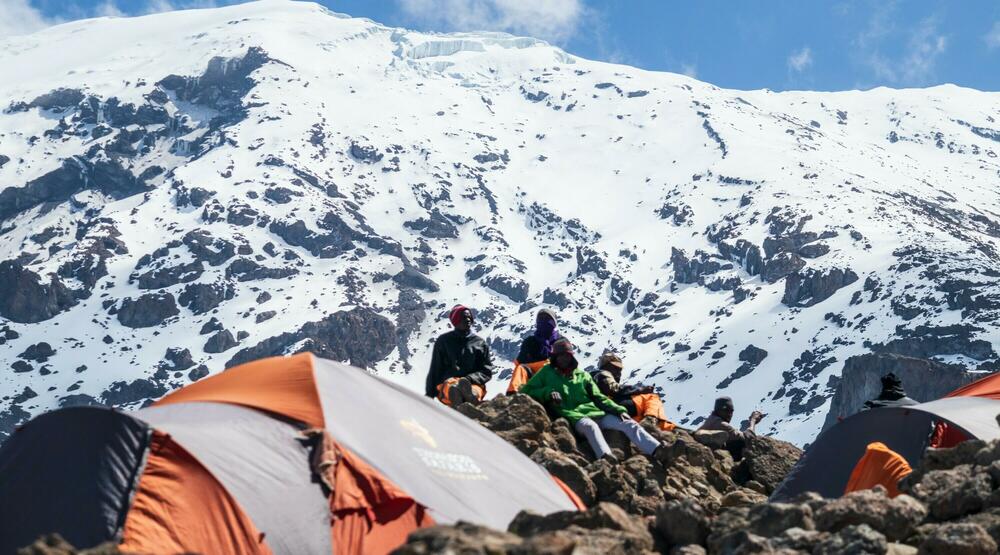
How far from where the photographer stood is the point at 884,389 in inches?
627

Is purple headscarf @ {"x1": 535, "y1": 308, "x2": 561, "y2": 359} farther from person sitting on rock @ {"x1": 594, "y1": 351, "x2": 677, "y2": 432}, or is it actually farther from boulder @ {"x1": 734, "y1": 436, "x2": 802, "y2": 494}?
boulder @ {"x1": 734, "y1": 436, "x2": 802, "y2": 494}

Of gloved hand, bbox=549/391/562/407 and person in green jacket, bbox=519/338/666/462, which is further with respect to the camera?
gloved hand, bbox=549/391/562/407

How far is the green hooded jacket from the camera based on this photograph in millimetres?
15453

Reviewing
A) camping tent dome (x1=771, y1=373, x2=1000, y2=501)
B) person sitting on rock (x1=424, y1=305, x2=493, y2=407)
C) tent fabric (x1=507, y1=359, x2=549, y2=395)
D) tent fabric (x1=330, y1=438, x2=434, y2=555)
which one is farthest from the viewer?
person sitting on rock (x1=424, y1=305, x2=493, y2=407)

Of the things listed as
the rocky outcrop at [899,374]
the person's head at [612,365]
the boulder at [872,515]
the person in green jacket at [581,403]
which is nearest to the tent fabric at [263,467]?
the boulder at [872,515]

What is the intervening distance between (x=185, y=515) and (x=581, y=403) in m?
6.72

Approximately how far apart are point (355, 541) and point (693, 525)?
277 centimetres

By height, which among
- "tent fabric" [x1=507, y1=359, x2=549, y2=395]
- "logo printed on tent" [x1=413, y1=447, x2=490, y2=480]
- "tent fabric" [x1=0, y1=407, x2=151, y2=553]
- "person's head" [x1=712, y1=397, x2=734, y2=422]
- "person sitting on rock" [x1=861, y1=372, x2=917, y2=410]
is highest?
"person sitting on rock" [x1=861, y1=372, x2=917, y2=410]

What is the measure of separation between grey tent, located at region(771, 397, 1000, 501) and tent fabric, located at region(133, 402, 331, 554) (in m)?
5.63

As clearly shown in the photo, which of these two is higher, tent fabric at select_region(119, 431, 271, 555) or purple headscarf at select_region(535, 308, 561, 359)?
purple headscarf at select_region(535, 308, 561, 359)

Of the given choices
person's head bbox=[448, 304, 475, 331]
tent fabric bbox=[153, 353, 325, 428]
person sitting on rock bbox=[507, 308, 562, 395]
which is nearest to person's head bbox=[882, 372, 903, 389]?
person sitting on rock bbox=[507, 308, 562, 395]

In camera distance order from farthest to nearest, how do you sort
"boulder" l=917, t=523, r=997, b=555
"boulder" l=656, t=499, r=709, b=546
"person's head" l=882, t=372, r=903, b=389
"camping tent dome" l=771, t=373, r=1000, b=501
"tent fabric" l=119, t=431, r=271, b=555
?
"person's head" l=882, t=372, r=903, b=389, "camping tent dome" l=771, t=373, r=1000, b=501, "tent fabric" l=119, t=431, r=271, b=555, "boulder" l=656, t=499, r=709, b=546, "boulder" l=917, t=523, r=997, b=555

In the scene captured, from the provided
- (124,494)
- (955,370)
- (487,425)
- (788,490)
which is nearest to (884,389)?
(788,490)

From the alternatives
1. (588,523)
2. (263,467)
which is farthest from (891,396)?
(263,467)
